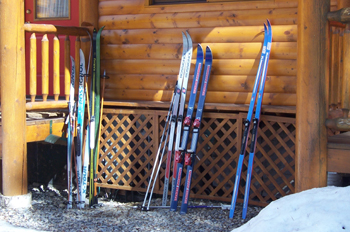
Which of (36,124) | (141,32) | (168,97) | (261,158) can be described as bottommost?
(261,158)

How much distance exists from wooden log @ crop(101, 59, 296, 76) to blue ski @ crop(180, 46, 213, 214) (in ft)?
0.55

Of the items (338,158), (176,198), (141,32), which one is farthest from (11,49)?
(338,158)

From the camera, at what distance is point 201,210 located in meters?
4.86

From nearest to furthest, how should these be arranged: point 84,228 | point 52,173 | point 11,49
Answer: point 84,228, point 11,49, point 52,173

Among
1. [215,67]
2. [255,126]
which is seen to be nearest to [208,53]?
[215,67]

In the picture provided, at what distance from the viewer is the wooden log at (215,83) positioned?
16.0 ft

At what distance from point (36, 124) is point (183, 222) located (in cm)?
204

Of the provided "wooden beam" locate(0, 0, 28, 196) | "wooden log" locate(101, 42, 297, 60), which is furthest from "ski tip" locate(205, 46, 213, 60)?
"wooden beam" locate(0, 0, 28, 196)

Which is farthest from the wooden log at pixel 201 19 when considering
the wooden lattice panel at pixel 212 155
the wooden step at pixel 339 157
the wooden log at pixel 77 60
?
the wooden step at pixel 339 157

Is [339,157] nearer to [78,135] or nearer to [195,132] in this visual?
[195,132]

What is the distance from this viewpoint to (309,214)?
105 inches

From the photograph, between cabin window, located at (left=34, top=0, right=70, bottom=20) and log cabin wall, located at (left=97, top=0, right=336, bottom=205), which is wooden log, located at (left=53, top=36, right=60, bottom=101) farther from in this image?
cabin window, located at (left=34, top=0, right=70, bottom=20)

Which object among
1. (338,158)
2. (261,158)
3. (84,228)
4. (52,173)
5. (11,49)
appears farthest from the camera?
(52,173)

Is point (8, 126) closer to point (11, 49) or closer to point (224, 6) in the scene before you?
point (11, 49)
